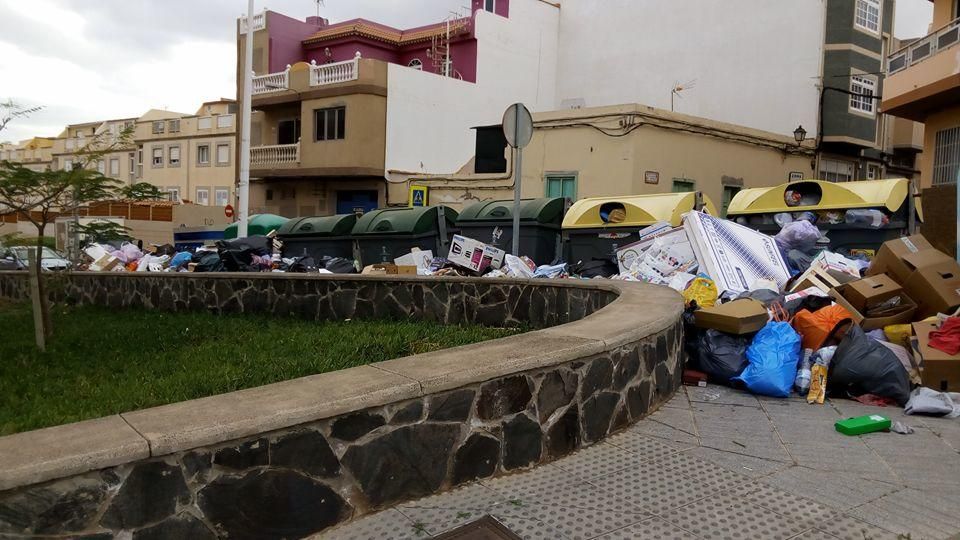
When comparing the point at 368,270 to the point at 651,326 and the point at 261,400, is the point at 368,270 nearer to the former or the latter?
the point at 651,326

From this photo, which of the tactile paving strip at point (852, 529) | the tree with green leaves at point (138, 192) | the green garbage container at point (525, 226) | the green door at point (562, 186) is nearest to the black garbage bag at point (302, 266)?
the green garbage container at point (525, 226)

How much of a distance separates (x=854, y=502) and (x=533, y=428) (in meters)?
1.54

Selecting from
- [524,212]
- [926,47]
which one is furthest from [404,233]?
[926,47]

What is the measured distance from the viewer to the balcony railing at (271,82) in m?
26.2

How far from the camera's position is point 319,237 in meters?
14.3

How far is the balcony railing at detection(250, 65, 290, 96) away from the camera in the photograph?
26.2 metres

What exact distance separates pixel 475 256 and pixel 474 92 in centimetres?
1745

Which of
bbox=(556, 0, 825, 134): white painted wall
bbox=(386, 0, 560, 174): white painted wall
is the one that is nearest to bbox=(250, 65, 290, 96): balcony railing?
bbox=(386, 0, 560, 174): white painted wall

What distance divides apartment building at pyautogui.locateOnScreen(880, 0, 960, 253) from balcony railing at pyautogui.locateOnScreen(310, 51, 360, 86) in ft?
54.9

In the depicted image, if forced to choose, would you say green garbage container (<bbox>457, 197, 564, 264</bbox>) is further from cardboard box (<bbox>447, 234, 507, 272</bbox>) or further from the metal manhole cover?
the metal manhole cover

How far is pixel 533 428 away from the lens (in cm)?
340

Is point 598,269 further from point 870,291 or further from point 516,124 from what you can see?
point 870,291

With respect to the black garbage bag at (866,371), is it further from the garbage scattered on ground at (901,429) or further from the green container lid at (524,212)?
the green container lid at (524,212)

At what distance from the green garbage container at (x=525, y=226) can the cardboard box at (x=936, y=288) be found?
21.2 feet
